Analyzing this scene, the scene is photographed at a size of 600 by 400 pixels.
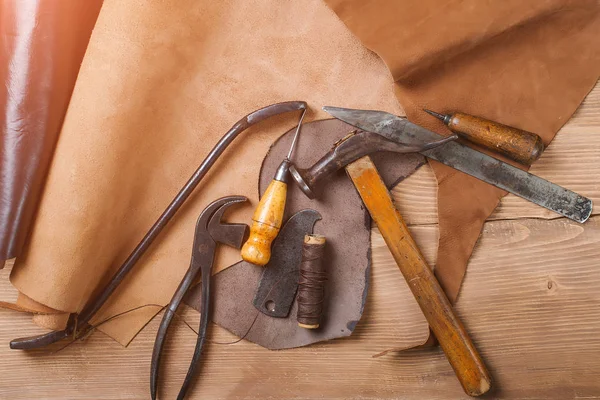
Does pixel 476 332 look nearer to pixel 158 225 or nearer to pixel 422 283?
pixel 422 283

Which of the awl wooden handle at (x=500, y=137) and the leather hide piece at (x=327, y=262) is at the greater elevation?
the awl wooden handle at (x=500, y=137)

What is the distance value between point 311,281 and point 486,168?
499 mm

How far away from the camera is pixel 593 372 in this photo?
1.35m

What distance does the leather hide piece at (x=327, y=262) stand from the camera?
54.1 inches

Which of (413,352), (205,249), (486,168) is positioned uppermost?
(486,168)

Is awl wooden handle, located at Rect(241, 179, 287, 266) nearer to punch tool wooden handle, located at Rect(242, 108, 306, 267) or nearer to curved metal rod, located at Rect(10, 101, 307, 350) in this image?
punch tool wooden handle, located at Rect(242, 108, 306, 267)

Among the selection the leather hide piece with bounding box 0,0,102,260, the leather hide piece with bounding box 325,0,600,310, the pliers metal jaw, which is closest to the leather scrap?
the leather hide piece with bounding box 325,0,600,310

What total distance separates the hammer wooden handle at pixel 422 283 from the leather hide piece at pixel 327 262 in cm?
6

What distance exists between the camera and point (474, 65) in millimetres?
1341

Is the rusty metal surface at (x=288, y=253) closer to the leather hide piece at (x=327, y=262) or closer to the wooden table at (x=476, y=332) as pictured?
the leather hide piece at (x=327, y=262)

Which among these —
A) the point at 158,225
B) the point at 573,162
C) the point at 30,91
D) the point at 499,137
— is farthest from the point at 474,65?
the point at 30,91

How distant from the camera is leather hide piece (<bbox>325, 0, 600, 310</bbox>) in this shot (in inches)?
50.7

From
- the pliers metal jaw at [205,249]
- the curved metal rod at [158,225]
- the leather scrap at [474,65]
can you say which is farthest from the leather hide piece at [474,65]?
the pliers metal jaw at [205,249]

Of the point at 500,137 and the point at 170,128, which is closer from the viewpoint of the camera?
the point at 500,137
